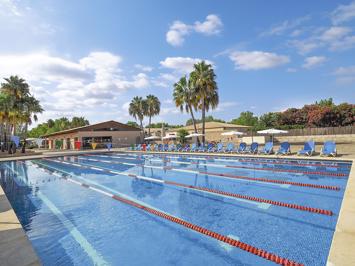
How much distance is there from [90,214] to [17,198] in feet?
12.5

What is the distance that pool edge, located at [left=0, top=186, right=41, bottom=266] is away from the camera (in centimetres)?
350

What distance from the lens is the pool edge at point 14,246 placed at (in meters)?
3.50

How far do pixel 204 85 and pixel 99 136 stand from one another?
2082cm

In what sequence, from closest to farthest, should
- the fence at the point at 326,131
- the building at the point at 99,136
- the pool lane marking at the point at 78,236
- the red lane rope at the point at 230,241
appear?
the red lane rope at the point at 230,241, the pool lane marking at the point at 78,236, the fence at the point at 326,131, the building at the point at 99,136

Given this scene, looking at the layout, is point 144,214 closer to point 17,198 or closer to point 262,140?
point 17,198

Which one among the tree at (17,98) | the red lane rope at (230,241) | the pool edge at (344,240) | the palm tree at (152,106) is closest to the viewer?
the pool edge at (344,240)

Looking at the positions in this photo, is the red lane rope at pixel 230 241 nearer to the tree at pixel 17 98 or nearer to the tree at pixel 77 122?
the tree at pixel 17 98

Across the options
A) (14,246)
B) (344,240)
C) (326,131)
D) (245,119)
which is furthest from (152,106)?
(344,240)

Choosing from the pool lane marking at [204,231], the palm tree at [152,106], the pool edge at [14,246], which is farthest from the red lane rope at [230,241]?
the palm tree at [152,106]

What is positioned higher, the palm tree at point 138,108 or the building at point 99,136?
the palm tree at point 138,108

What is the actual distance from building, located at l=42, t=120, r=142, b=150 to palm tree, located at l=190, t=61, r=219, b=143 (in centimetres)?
1749

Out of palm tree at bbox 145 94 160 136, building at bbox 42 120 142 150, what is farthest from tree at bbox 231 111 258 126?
building at bbox 42 120 142 150

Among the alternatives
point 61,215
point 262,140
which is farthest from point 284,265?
point 262,140

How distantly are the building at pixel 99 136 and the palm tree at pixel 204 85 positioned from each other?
1749 cm
